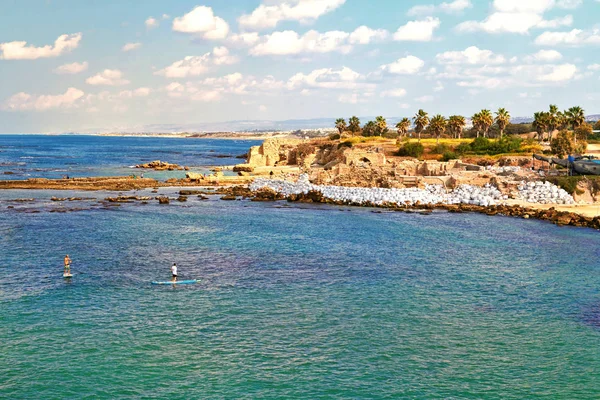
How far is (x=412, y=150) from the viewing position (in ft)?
281

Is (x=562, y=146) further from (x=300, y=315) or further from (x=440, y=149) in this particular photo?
(x=300, y=315)

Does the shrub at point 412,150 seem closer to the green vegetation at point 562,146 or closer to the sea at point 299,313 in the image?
the green vegetation at point 562,146

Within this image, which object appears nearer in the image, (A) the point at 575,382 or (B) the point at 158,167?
(A) the point at 575,382

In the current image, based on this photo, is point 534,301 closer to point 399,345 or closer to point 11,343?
point 399,345

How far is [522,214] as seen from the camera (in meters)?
53.7

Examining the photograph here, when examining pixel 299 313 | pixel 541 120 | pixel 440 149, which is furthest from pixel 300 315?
pixel 541 120

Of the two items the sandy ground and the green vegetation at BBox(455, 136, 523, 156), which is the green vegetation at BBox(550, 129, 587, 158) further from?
the sandy ground

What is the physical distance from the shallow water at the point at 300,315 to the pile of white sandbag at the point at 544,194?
1491 centimetres

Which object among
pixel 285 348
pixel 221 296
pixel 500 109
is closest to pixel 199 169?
pixel 500 109

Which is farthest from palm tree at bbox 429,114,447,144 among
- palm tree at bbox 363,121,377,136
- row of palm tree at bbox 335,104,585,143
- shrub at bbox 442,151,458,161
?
palm tree at bbox 363,121,377,136

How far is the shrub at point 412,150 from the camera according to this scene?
85125 mm

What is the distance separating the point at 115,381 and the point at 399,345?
34.3 ft

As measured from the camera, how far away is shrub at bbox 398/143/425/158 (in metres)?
85.1

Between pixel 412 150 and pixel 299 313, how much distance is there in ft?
211
